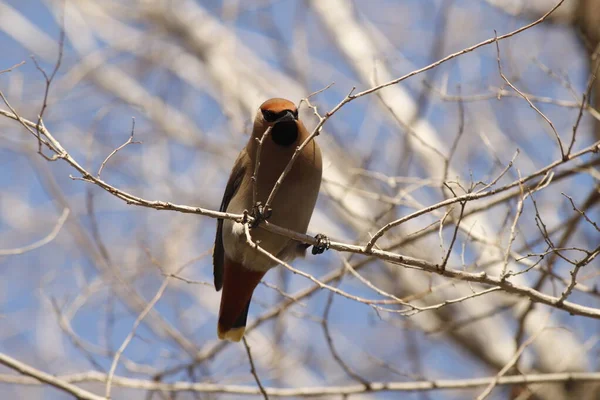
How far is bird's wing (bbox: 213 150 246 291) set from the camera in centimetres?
432

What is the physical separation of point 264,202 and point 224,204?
1.91 feet

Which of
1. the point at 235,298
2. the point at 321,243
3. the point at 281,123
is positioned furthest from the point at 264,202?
the point at 235,298

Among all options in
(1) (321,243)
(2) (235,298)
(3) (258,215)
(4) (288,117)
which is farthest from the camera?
(2) (235,298)

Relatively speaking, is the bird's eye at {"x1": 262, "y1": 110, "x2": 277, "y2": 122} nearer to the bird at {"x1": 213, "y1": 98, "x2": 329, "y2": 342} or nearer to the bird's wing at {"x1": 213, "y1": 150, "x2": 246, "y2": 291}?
the bird at {"x1": 213, "y1": 98, "x2": 329, "y2": 342}

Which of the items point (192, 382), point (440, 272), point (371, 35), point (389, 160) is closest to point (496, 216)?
point (389, 160)

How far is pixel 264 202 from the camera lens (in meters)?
4.02

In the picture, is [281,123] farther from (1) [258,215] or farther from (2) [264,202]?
(1) [258,215]

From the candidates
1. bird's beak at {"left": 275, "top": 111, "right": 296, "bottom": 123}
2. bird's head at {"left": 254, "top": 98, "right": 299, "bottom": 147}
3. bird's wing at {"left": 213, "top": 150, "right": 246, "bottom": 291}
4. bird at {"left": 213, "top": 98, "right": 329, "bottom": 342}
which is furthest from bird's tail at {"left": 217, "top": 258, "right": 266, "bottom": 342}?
bird's beak at {"left": 275, "top": 111, "right": 296, "bottom": 123}

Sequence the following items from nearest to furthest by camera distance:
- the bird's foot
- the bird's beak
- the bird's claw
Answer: the bird's foot < the bird's claw < the bird's beak

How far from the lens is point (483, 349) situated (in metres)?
6.46

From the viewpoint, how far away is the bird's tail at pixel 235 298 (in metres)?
4.43

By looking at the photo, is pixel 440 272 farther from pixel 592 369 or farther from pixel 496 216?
pixel 496 216

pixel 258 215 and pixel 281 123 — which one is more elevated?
pixel 281 123

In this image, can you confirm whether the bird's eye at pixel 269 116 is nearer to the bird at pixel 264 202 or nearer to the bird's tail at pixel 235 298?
the bird at pixel 264 202
